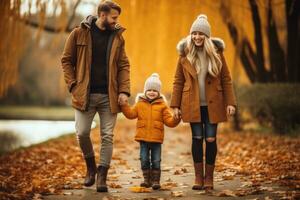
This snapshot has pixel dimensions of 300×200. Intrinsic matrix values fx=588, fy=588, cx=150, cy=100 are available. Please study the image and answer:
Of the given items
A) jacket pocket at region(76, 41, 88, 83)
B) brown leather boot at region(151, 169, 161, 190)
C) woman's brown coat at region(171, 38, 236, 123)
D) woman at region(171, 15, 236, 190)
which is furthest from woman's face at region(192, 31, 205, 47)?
brown leather boot at region(151, 169, 161, 190)

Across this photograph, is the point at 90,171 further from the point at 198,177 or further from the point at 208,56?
the point at 208,56

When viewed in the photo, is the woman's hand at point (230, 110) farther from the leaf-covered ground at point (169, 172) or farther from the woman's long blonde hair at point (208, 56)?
the leaf-covered ground at point (169, 172)

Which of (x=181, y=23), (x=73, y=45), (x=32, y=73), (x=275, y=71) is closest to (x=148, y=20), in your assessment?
(x=181, y=23)

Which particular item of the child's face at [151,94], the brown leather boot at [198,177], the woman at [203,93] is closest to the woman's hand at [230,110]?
the woman at [203,93]

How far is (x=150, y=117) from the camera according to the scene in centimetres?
643

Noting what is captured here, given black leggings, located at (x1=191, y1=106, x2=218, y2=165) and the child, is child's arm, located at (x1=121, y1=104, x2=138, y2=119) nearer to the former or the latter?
the child

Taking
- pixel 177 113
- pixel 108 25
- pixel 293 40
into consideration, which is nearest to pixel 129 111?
pixel 177 113

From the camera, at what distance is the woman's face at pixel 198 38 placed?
6105 mm

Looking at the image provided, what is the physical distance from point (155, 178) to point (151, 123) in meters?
0.60

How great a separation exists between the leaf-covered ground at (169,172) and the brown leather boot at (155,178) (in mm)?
104

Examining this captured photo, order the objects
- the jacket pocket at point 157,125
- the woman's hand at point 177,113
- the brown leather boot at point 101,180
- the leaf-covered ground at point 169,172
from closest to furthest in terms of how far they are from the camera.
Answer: the leaf-covered ground at point 169,172 < the brown leather boot at point 101,180 < the woman's hand at point 177,113 < the jacket pocket at point 157,125

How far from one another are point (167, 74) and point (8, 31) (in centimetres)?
582

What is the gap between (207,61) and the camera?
6.16 metres

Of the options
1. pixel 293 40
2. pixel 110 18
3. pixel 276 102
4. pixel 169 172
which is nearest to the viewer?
pixel 110 18
